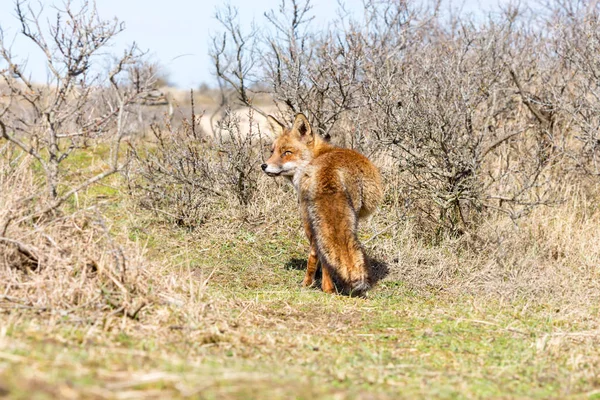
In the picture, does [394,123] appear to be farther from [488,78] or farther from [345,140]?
[488,78]

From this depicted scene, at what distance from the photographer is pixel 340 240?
22.5 feet

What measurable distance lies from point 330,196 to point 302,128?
1675 mm

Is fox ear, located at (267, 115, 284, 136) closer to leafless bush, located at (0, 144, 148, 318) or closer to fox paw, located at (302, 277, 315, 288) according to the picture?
fox paw, located at (302, 277, 315, 288)

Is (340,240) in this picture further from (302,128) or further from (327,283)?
(302,128)

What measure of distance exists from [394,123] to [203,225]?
3.30 meters

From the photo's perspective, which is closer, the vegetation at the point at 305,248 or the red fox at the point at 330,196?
the vegetation at the point at 305,248

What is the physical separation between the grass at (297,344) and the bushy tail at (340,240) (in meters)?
0.27

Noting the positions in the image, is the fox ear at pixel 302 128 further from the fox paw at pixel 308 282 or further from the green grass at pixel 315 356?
the green grass at pixel 315 356

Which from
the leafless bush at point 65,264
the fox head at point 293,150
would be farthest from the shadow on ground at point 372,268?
the leafless bush at point 65,264

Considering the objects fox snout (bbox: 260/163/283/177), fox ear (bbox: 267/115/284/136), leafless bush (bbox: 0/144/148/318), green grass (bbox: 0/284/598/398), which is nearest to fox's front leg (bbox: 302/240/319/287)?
A: green grass (bbox: 0/284/598/398)

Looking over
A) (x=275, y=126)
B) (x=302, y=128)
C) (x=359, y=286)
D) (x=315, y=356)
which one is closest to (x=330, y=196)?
(x=359, y=286)

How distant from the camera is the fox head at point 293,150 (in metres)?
8.26

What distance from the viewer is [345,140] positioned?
38.1ft

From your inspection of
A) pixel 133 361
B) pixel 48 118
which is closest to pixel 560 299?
pixel 133 361
